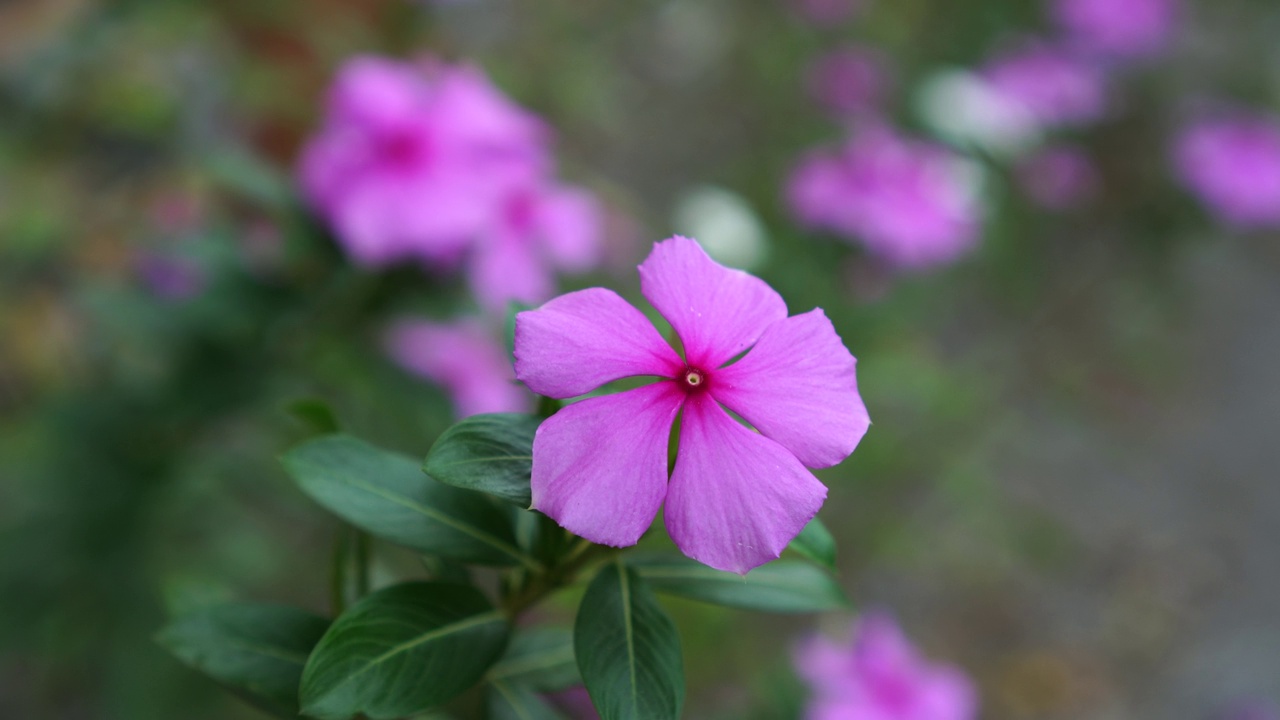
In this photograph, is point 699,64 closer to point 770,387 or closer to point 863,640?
point 863,640

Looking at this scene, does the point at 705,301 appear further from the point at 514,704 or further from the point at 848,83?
the point at 848,83

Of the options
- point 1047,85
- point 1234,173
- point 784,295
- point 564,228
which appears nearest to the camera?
point 564,228

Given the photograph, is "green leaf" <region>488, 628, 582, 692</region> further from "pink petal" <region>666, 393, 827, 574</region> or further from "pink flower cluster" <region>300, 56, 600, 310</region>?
"pink flower cluster" <region>300, 56, 600, 310</region>

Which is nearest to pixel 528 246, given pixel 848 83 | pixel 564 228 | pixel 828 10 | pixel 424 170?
pixel 564 228

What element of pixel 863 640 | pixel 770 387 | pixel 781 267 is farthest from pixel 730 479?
pixel 781 267

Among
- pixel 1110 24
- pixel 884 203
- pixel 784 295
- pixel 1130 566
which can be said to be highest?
pixel 1110 24

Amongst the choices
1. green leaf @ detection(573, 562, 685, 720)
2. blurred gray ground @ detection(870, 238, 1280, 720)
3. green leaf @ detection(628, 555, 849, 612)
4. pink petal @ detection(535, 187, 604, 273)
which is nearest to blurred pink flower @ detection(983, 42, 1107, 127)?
blurred gray ground @ detection(870, 238, 1280, 720)

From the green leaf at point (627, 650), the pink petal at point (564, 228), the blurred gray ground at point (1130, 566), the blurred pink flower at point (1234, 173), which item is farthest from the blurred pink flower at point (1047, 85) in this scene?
the green leaf at point (627, 650)
